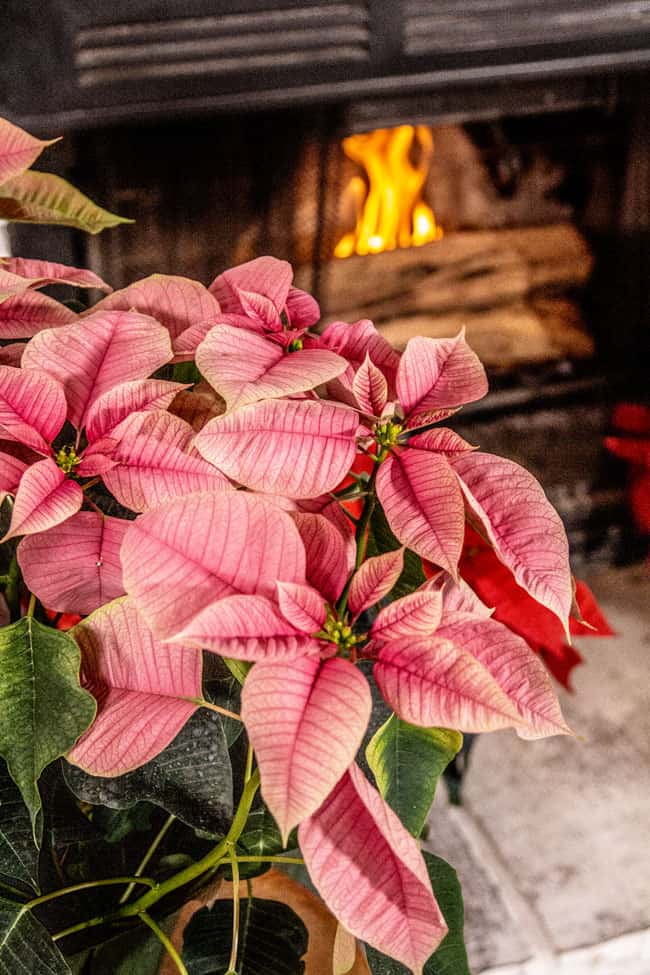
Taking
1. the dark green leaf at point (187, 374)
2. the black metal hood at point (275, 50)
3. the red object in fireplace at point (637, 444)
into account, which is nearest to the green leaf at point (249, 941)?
Answer: the dark green leaf at point (187, 374)

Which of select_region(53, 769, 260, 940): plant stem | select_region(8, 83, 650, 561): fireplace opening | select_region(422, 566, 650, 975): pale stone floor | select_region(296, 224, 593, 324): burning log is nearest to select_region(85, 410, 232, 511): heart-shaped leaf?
select_region(53, 769, 260, 940): plant stem

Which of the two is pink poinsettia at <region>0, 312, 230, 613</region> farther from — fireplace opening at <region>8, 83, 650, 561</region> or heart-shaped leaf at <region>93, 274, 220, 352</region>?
fireplace opening at <region>8, 83, 650, 561</region>

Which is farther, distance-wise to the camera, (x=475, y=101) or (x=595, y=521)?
(x=595, y=521)

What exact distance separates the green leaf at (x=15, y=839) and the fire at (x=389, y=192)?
120 cm

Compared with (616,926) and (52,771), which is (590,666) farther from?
(52,771)

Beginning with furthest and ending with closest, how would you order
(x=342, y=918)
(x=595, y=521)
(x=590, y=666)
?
(x=595, y=521) → (x=590, y=666) → (x=342, y=918)

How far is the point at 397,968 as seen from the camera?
13.6 inches

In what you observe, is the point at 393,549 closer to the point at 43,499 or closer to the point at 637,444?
the point at 43,499

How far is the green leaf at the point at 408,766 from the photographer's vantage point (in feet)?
0.99

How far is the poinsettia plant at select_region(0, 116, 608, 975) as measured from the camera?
0.89ft

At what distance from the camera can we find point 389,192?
1.46 m

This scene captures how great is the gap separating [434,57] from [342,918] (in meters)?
1.10

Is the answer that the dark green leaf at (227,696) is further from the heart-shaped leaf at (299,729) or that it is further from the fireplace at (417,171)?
the fireplace at (417,171)

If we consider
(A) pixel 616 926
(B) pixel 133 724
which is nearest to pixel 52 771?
(B) pixel 133 724
